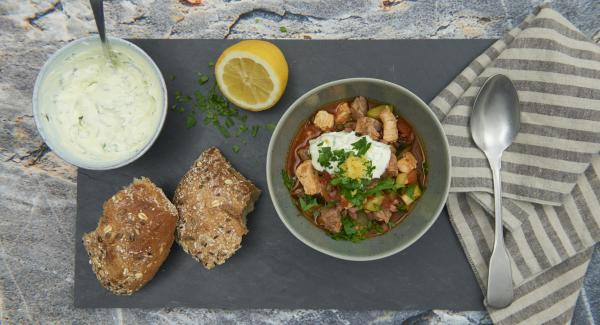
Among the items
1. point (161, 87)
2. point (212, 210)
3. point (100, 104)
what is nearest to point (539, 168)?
point (212, 210)

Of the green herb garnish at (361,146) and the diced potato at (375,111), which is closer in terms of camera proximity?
the green herb garnish at (361,146)

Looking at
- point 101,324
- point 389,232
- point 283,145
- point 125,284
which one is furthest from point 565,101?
point 101,324

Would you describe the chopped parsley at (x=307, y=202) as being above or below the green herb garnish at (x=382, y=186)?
below

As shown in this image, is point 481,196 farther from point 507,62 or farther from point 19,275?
point 19,275

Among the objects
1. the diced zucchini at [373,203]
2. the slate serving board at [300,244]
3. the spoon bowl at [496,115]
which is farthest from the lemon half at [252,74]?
the spoon bowl at [496,115]

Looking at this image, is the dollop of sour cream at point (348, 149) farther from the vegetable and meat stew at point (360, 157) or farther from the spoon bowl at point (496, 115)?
the spoon bowl at point (496, 115)

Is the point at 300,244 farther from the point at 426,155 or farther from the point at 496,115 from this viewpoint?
the point at 496,115
